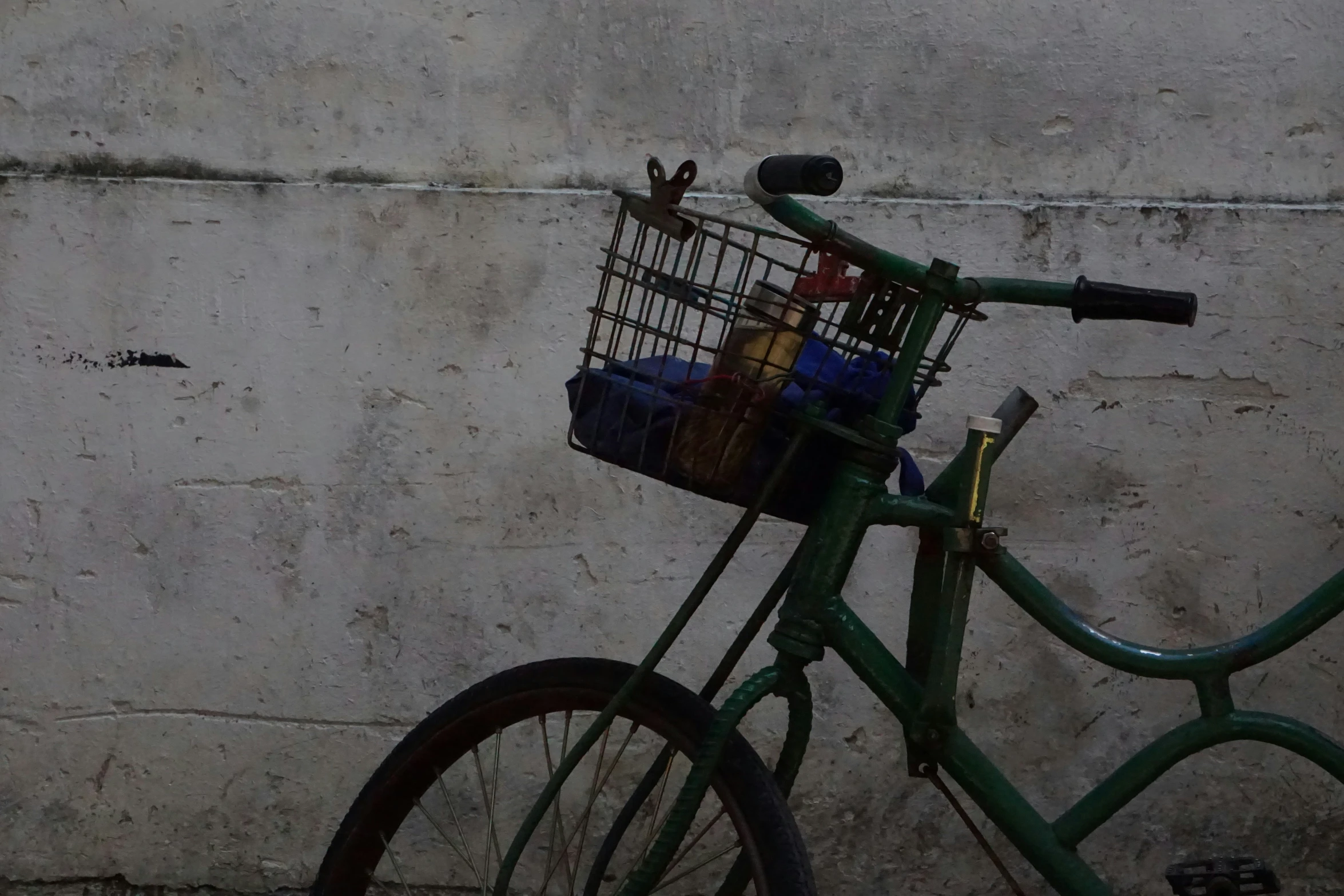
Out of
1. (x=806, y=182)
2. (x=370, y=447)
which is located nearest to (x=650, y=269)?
(x=806, y=182)

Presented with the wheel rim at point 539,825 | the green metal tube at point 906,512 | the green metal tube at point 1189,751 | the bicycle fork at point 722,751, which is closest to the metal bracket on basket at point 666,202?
the green metal tube at point 906,512

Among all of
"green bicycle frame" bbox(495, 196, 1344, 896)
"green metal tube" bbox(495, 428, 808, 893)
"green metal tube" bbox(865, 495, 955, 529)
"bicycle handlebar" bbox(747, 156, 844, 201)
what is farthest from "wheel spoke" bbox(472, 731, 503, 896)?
"bicycle handlebar" bbox(747, 156, 844, 201)

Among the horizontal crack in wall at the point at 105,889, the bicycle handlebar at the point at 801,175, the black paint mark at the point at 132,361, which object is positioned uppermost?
the bicycle handlebar at the point at 801,175

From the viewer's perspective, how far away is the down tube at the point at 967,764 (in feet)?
5.26

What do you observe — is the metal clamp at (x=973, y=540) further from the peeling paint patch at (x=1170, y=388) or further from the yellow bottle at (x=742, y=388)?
the peeling paint patch at (x=1170, y=388)

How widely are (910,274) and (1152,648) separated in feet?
1.97

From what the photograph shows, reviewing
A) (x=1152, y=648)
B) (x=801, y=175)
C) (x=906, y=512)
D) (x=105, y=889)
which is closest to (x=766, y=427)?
(x=906, y=512)

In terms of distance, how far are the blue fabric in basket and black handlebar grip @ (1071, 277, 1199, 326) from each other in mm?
260

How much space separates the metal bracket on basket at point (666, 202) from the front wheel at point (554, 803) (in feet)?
2.02

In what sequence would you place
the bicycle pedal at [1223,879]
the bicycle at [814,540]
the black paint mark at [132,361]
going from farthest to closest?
the black paint mark at [132,361] → the bicycle pedal at [1223,879] → the bicycle at [814,540]

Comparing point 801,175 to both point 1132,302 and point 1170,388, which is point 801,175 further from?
point 1170,388

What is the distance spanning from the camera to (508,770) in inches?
100

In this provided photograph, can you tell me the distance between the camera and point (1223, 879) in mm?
1714

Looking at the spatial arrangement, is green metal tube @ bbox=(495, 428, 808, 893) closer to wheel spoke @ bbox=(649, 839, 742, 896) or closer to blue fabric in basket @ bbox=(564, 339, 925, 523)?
blue fabric in basket @ bbox=(564, 339, 925, 523)
